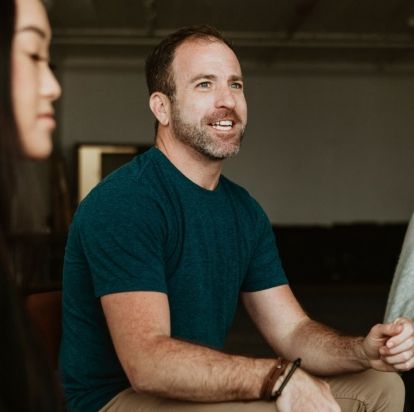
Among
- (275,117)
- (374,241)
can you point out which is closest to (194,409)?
(374,241)

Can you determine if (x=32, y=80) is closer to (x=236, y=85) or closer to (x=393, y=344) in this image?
(x=393, y=344)

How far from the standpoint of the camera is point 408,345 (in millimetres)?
1874

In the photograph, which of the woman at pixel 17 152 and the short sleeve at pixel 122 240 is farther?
the short sleeve at pixel 122 240

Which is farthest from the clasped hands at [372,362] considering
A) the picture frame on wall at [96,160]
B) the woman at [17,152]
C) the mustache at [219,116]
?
the picture frame on wall at [96,160]

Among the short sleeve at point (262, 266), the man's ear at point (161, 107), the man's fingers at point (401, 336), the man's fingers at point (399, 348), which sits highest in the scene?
the man's ear at point (161, 107)

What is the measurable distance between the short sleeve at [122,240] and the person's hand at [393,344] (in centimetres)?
54

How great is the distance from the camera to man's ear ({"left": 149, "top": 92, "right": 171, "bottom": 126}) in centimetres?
223

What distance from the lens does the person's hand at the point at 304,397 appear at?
170cm

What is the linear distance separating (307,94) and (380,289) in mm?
3161

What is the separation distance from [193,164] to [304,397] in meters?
0.72

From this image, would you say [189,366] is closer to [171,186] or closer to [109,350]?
[109,350]

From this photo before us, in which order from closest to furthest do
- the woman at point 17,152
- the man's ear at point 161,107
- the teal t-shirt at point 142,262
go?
the woman at point 17,152
the teal t-shirt at point 142,262
the man's ear at point 161,107

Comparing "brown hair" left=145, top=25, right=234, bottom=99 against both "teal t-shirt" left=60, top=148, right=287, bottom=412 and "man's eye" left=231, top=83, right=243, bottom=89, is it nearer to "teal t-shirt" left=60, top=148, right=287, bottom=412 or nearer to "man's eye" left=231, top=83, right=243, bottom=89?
"man's eye" left=231, top=83, right=243, bottom=89

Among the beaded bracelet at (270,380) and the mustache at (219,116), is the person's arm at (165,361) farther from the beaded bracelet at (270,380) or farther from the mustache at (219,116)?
the mustache at (219,116)
